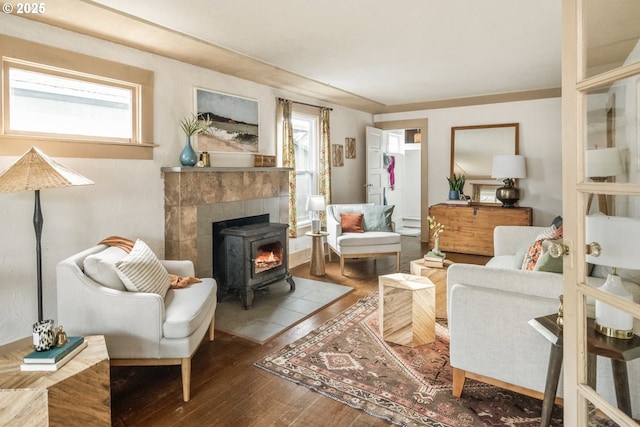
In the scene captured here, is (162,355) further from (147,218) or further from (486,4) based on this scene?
(486,4)

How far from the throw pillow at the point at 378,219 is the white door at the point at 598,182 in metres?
3.66

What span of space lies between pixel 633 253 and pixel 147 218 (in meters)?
3.29

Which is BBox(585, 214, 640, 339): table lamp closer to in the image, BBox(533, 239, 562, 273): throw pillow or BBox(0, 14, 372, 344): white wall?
BBox(533, 239, 562, 273): throw pillow

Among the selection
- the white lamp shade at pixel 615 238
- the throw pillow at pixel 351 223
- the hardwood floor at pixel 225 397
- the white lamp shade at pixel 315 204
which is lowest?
the hardwood floor at pixel 225 397

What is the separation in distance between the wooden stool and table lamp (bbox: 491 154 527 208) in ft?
11.3

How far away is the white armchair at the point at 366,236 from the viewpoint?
4.68m

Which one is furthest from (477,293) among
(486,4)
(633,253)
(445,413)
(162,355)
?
(486,4)

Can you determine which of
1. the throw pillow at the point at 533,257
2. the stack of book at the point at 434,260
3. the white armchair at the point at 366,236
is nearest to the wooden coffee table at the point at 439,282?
the stack of book at the point at 434,260

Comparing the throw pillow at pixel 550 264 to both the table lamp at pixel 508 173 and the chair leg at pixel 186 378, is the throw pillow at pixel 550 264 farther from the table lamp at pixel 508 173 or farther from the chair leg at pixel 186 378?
the table lamp at pixel 508 173

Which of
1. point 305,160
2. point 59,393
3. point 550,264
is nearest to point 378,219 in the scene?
point 305,160

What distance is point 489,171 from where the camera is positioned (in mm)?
6203

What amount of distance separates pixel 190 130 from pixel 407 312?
250 cm

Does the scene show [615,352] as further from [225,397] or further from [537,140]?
[537,140]

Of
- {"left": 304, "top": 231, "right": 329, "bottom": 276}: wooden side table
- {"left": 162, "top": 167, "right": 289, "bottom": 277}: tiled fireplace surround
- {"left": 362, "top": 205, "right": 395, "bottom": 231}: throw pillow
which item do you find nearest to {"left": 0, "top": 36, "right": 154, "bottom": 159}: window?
{"left": 162, "top": 167, "right": 289, "bottom": 277}: tiled fireplace surround
